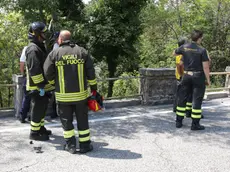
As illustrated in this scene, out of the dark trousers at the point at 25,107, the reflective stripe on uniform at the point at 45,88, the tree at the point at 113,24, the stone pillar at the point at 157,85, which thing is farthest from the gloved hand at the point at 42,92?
the tree at the point at 113,24

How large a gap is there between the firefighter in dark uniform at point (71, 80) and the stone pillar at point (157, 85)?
382cm

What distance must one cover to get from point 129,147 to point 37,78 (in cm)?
193

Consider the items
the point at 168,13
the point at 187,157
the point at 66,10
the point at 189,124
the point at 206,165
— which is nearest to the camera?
the point at 206,165

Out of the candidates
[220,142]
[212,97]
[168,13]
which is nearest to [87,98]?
[220,142]

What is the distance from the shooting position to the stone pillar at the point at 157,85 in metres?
8.37

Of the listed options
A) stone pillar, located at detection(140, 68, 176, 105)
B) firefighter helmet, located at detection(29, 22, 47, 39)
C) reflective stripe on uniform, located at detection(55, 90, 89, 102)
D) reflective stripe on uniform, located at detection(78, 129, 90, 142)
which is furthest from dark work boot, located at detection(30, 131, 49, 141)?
stone pillar, located at detection(140, 68, 176, 105)

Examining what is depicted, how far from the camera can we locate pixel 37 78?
16.3ft

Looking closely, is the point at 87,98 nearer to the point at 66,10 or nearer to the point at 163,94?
the point at 163,94

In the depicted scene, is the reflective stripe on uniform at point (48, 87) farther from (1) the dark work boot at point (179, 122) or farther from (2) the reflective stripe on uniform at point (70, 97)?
(1) the dark work boot at point (179, 122)

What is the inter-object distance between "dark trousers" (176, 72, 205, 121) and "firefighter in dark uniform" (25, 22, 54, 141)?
2722mm

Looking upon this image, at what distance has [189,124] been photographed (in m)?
6.54

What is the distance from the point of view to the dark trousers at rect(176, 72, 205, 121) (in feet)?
19.8

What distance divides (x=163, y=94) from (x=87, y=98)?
4.25 metres

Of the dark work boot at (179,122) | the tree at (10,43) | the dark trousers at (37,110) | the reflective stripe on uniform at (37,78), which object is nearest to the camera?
the reflective stripe on uniform at (37,78)
